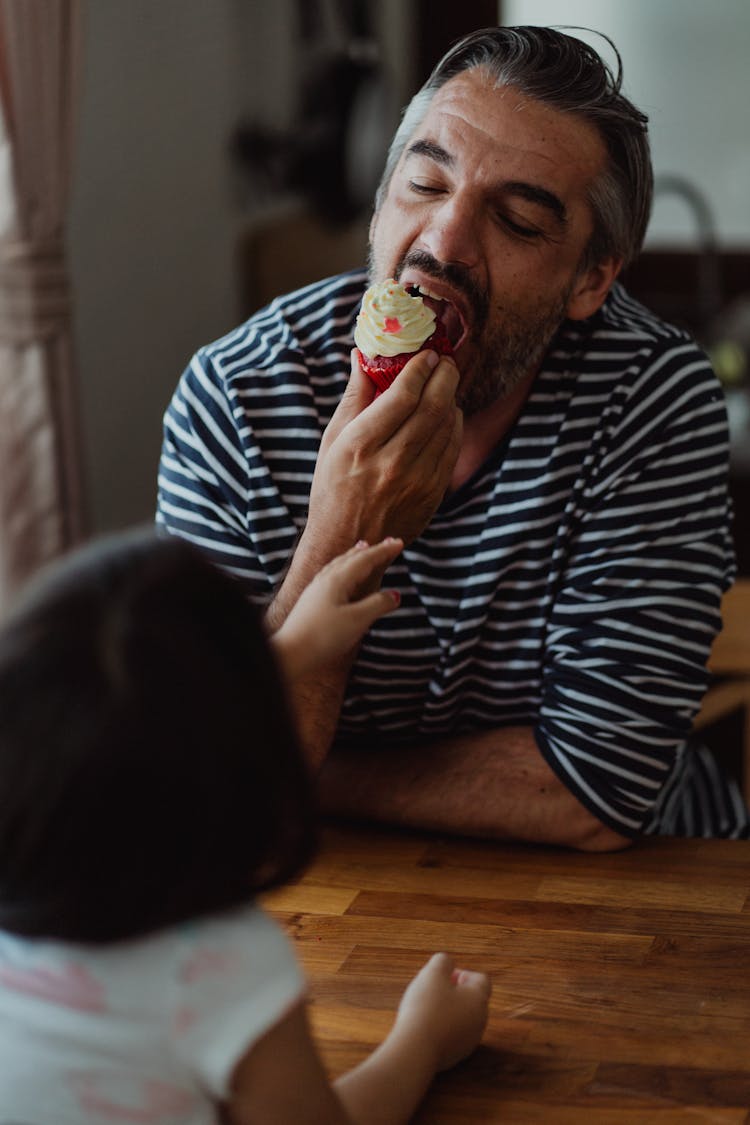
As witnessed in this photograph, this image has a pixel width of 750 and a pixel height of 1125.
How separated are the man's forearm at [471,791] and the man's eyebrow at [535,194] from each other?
55 cm

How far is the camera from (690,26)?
13.0 ft

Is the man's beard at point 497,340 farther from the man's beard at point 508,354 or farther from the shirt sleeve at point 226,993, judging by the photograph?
the shirt sleeve at point 226,993

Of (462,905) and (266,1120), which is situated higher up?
(266,1120)

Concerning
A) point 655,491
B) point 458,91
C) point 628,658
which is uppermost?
point 458,91

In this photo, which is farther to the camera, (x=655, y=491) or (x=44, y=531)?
(x=44, y=531)

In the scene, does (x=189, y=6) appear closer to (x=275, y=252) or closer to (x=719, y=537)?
(x=275, y=252)

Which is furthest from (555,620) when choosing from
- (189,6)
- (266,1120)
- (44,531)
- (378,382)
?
(189,6)

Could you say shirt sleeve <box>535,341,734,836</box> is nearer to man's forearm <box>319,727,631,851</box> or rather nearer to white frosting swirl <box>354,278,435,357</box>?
man's forearm <box>319,727,631,851</box>

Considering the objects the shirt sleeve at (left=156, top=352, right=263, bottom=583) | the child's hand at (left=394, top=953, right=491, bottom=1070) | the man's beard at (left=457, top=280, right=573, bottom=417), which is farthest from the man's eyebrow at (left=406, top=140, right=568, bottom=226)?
the child's hand at (left=394, top=953, right=491, bottom=1070)

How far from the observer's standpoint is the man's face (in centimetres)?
155

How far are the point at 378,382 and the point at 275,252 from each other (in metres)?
2.24

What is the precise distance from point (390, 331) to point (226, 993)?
0.77m

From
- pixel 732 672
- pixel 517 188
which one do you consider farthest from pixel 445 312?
pixel 732 672

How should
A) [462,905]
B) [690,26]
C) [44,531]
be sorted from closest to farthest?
[462,905], [44,531], [690,26]
